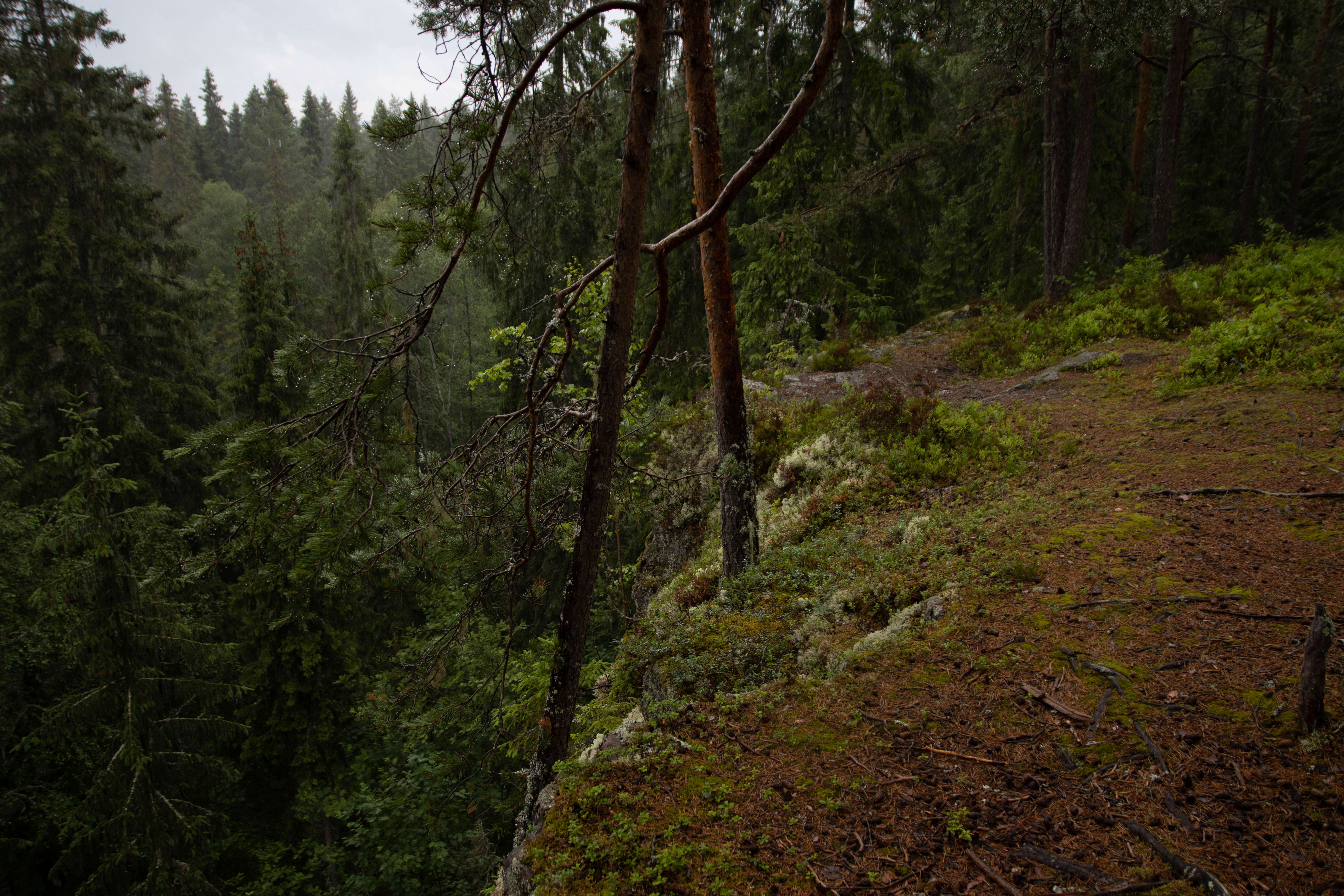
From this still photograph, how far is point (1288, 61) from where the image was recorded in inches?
685

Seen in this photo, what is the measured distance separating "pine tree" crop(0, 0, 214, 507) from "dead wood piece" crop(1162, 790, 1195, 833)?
19037mm

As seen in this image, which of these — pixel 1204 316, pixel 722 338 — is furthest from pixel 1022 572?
pixel 1204 316

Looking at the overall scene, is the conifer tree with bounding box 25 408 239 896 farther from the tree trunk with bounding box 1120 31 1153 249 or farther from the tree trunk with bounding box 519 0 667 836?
the tree trunk with bounding box 1120 31 1153 249

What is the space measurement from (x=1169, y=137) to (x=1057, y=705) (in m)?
17.5

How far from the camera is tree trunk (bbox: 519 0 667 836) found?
406 cm

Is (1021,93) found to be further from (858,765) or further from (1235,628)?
(858,765)

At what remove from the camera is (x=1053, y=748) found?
10.2 ft

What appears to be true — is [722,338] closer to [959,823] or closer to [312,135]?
A: [959,823]

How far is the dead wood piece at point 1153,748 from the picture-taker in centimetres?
281

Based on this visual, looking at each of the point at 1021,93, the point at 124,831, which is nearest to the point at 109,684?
the point at 124,831

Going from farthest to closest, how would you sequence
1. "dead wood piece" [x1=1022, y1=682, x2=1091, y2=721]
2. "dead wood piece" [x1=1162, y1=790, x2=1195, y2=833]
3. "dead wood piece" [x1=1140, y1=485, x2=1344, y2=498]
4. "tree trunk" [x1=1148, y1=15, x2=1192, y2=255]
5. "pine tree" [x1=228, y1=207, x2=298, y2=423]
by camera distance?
"pine tree" [x1=228, y1=207, x2=298, y2=423]
"tree trunk" [x1=1148, y1=15, x2=1192, y2=255]
"dead wood piece" [x1=1140, y1=485, x2=1344, y2=498]
"dead wood piece" [x1=1022, y1=682, x2=1091, y2=721]
"dead wood piece" [x1=1162, y1=790, x2=1195, y2=833]

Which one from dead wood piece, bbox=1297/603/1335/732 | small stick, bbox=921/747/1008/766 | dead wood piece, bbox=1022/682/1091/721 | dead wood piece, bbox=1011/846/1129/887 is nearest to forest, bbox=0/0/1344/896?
small stick, bbox=921/747/1008/766

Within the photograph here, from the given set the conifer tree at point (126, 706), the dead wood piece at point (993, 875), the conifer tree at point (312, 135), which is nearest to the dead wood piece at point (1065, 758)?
the dead wood piece at point (993, 875)

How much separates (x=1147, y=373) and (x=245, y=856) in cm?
2177
